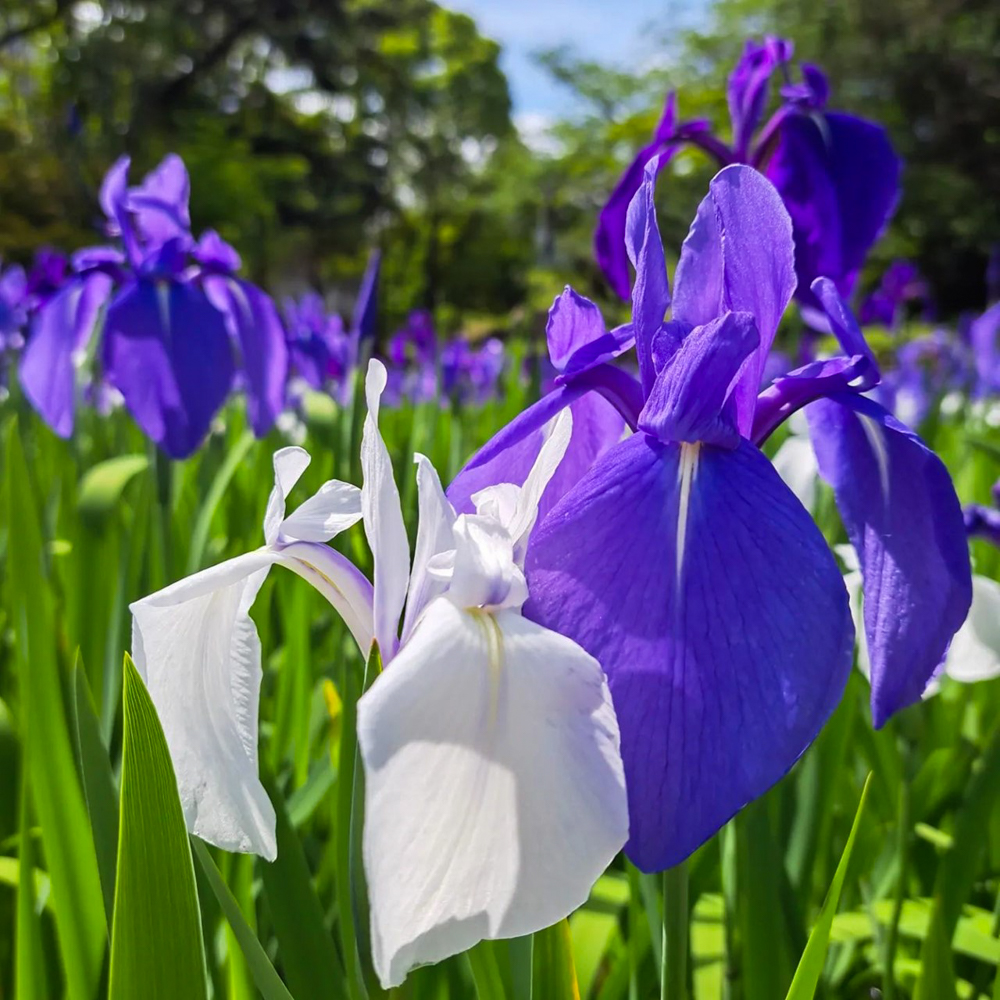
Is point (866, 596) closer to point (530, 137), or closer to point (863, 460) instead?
point (863, 460)

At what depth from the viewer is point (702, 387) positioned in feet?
1.44

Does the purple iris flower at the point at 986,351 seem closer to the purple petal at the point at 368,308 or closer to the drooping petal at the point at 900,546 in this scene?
the purple petal at the point at 368,308

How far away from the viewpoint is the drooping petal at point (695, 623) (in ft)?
1.27

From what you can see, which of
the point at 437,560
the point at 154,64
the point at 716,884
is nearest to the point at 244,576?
the point at 437,560

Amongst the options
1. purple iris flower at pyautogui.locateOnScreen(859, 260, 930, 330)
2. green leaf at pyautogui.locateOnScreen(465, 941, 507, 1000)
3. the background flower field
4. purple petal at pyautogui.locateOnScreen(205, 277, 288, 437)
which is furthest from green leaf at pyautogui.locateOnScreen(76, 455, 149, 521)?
purple iris flower at pyautogui.locateOnScreen(859, 260, 930, 330)

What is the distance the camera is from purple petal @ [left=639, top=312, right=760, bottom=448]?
1.44 ft

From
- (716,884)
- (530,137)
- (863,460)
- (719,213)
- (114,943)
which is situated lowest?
(716,884)

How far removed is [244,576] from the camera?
490mm

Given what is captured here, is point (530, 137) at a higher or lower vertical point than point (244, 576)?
higher

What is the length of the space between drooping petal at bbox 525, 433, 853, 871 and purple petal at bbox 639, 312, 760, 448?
0.02 metres

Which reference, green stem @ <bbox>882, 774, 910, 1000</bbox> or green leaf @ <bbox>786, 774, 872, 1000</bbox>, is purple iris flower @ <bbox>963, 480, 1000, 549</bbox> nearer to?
green stem @ <bbox>882, 774, 910, 1000</bbox>

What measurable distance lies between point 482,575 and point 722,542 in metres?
0.11

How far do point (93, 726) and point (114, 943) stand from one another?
0.16 m

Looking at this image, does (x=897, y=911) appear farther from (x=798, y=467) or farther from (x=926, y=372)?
(x=926, y=372)
